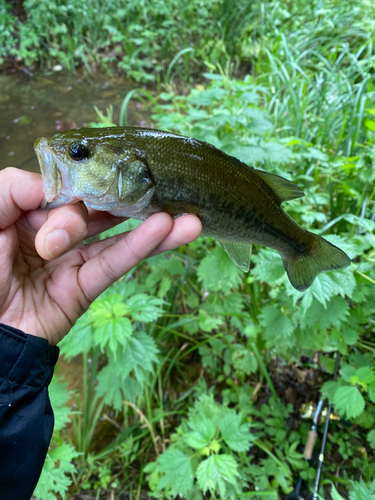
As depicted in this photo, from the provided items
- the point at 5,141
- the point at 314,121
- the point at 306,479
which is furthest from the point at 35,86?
the point at 306,479

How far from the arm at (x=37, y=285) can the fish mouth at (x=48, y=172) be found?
0.24 feet

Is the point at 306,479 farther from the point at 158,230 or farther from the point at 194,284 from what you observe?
the point at 158,230

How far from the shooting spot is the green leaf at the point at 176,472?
63.2 inches

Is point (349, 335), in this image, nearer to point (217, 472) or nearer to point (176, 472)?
point (217, 472)

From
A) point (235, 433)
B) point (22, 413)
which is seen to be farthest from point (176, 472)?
point (22, 413)

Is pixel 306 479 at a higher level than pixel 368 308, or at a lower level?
lower

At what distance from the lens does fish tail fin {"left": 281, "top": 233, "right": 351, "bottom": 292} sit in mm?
1440

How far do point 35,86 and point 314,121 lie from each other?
20.2ft

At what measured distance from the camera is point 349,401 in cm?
168

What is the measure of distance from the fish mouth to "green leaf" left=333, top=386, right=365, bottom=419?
1.77m

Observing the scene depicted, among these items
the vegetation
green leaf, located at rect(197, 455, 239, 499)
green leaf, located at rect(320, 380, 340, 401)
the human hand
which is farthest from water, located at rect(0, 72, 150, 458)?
green leaf, located at rect(320, 380, 340, 401)

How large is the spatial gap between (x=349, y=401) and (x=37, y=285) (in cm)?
172

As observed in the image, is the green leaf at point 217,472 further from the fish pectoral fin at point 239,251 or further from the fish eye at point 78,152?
the fish eye at point 78,152

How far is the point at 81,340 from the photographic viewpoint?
1.59 m
